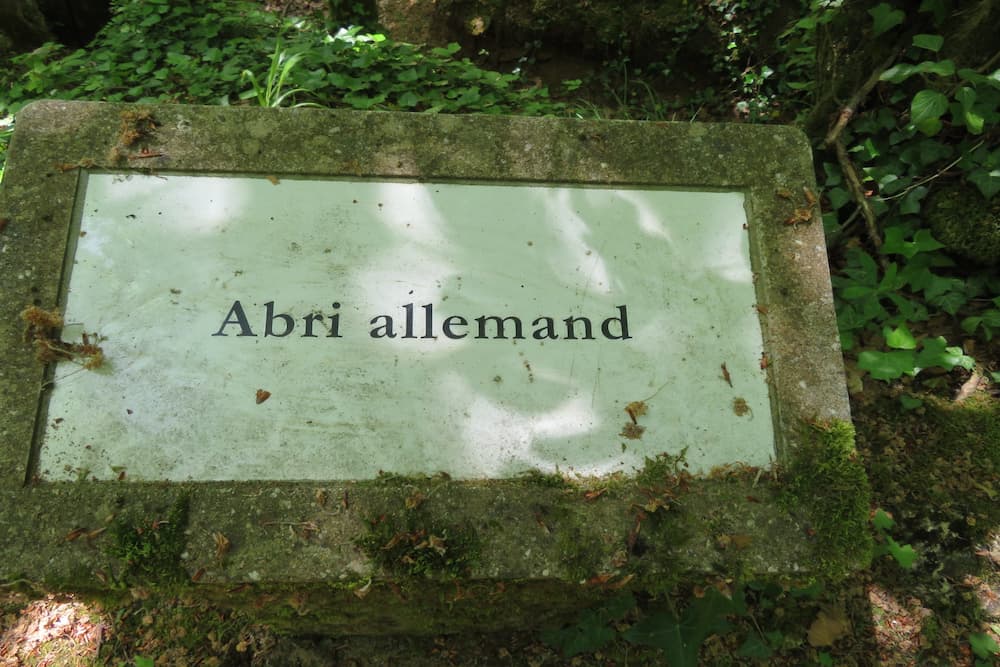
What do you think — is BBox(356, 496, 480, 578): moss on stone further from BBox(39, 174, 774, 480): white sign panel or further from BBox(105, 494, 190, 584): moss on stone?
BBox(105, 494, 190, 584): moss on stone

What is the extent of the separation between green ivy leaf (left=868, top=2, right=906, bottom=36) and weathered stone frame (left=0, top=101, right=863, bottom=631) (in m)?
1.10

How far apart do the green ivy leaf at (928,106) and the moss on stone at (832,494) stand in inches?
56.3

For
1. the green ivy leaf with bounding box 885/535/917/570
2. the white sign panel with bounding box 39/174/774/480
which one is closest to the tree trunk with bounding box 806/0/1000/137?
the white sign panel with bounding box 39/174/774/480

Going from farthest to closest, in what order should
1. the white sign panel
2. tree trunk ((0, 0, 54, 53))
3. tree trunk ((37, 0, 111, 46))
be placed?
tree trunk ((37, 0, 111, 46))
tree trunk ((0, 0, 54, 53))
the white sign panel

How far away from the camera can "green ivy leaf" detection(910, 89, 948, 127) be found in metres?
2.24

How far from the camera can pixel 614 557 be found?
5.10ft

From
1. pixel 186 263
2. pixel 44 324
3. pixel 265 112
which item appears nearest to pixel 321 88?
pixel 265 112

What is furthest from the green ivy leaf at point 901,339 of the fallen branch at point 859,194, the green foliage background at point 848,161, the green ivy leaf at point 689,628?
the green ivy leaf at point 689,628

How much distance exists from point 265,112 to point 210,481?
114cm

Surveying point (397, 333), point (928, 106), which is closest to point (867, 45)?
point (928, 106)

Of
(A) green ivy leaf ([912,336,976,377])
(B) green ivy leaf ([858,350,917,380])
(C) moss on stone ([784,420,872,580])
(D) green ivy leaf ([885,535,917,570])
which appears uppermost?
(C) moss on stone ([784,420,872,580])

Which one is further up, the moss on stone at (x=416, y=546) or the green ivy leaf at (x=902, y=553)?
the moss on stone at (x=416, y=546)

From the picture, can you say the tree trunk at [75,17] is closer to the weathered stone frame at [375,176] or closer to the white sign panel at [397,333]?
the weathered stone frame at [375,176]

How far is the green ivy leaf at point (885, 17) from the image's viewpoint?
8.14 ft
